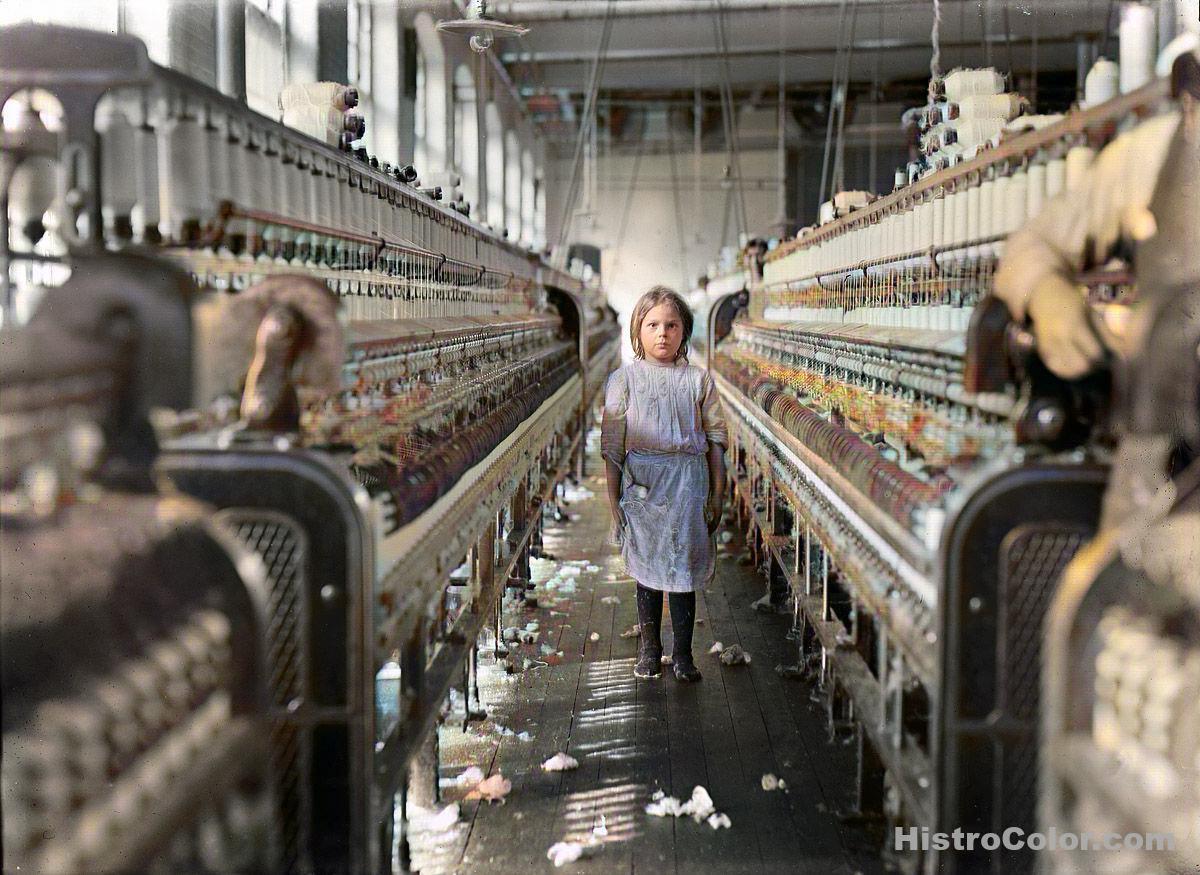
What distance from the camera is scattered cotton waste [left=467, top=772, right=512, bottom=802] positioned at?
3.28 meters

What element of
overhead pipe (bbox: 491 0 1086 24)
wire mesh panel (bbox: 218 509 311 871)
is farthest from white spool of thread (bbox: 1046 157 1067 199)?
overhead pipe (bbox: 491 0 1086 24)

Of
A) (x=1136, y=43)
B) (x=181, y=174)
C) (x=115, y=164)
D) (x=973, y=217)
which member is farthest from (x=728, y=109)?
(x=115, y=164)

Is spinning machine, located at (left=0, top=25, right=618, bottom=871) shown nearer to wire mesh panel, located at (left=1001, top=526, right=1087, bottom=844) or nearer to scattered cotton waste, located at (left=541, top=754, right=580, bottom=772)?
scattered cotton waste, located at (left=541, top=754, right=580, bottom=772)

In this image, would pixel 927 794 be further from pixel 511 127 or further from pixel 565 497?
pixel 511 127

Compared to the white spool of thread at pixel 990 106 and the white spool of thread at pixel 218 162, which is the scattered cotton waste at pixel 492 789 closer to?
the white spool of thread at pixel 218 162

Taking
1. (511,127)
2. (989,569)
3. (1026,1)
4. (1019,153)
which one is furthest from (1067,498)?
(511,127)

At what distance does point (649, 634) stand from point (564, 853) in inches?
62.0

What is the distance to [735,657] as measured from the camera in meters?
4.63

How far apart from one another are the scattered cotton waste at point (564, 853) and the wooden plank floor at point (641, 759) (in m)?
0.03

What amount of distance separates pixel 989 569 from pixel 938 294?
1886 mm

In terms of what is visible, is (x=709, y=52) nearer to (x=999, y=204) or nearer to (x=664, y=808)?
(x=999, y=204)

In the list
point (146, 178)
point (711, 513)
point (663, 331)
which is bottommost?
point (711, 513)

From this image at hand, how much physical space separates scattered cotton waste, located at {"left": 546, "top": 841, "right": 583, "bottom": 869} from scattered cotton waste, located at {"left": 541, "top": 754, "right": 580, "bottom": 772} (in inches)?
21.5
